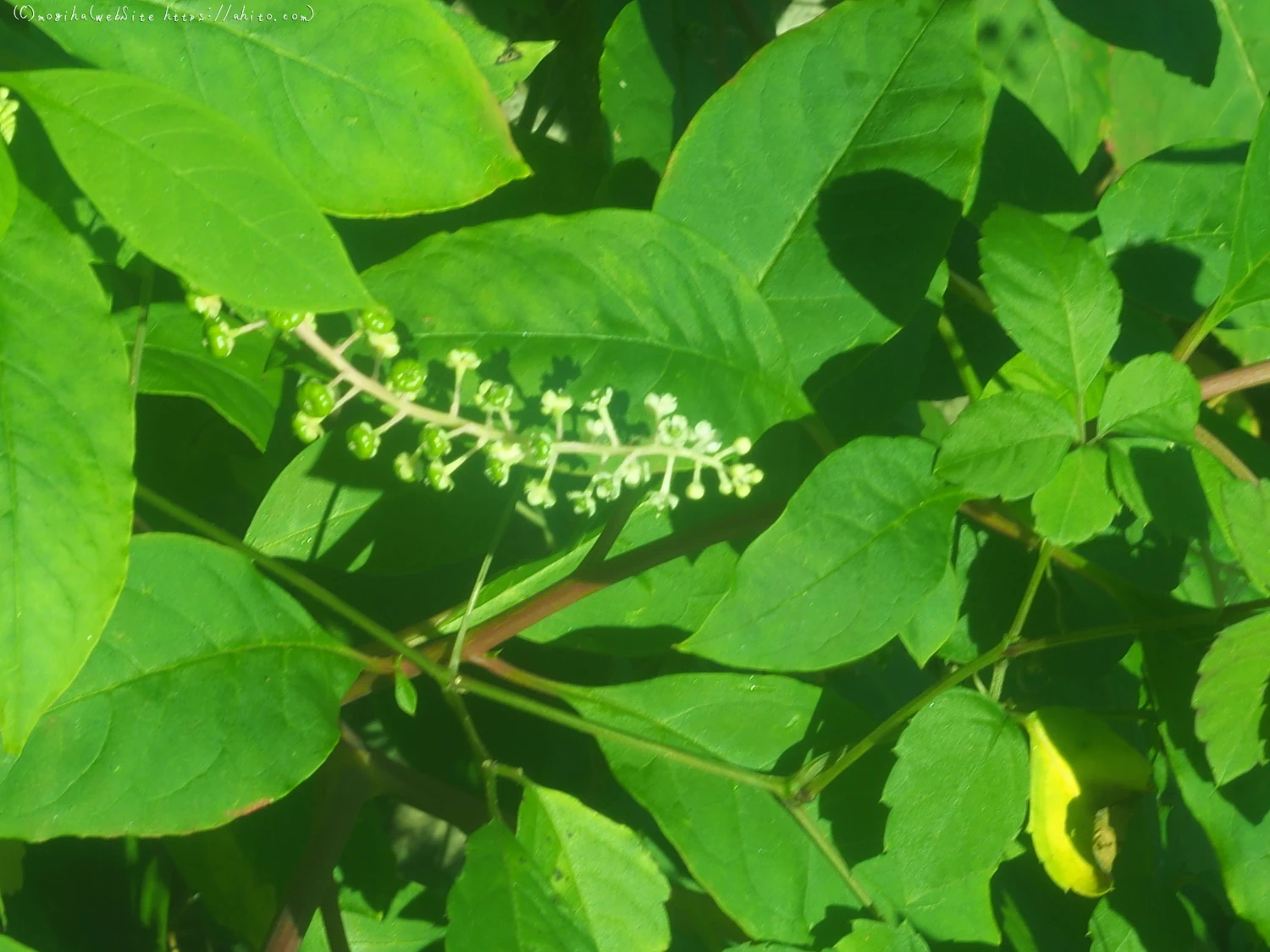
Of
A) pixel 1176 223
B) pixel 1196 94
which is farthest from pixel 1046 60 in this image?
pixel 1176 223

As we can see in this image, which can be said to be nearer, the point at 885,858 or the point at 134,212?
the point at 134,212

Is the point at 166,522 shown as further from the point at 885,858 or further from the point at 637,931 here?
the point at 885,858

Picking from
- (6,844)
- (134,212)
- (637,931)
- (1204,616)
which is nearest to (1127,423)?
(1204,616)

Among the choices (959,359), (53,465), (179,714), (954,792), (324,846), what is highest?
(53,465)

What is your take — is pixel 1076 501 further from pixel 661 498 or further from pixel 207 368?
pixel 207 368

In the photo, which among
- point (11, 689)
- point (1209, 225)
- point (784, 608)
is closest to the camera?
point (11, 689)

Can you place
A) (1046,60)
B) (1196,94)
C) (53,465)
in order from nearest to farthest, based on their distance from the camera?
1. (53,465)
2. (1046,60)
3. (1196,94)

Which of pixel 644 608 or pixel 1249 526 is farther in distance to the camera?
pixel 644 608
